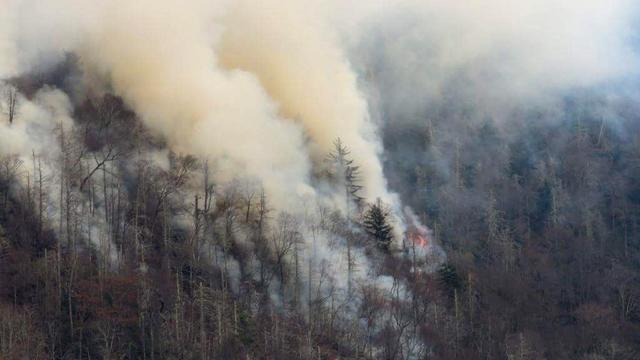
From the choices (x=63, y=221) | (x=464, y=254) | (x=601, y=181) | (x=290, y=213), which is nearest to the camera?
(x=63, y=221)

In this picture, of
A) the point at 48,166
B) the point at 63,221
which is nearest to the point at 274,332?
the point at 63,221

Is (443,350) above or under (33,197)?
under

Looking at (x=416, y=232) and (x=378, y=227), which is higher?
(x=416, y=232)

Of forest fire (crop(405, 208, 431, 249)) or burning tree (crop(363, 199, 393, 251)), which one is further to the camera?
forest fire (crop(405, 208, 431, 249))

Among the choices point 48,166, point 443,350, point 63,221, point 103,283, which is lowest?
point 443,350

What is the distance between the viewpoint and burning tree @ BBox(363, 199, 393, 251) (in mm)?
71188

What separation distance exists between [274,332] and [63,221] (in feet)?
56.4

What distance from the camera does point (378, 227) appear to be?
235 feet

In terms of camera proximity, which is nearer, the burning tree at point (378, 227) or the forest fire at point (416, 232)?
the burning tree at point (378, 227)

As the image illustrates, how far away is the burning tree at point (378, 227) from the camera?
71.2m

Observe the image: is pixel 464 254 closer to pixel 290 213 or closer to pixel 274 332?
pixel 290 213

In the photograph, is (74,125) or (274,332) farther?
(74,125)

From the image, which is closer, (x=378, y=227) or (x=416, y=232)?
(x=378, y=227)

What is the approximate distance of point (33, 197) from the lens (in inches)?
2633
